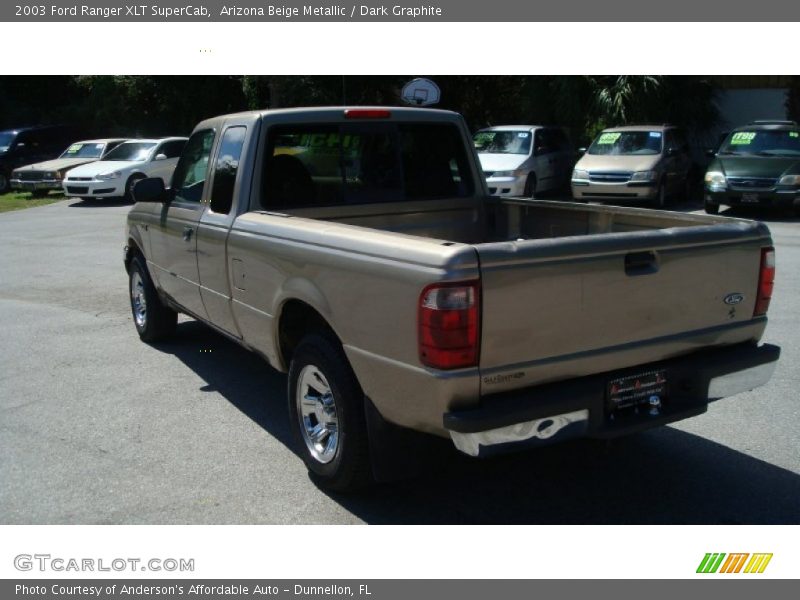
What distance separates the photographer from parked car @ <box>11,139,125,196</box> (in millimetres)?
22797

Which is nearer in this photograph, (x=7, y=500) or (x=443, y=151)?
(x=7, y=500)

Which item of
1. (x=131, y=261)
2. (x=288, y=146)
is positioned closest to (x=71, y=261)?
(x=131, y=261)

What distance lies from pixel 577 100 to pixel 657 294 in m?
18.4

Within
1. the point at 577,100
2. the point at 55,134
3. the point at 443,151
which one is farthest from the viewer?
the point at 55,134

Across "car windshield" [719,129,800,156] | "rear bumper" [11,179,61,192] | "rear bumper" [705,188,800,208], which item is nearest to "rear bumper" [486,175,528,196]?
"rear bumper" [705,188,800,208]

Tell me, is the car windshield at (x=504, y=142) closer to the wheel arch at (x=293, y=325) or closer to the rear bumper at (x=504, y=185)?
the rear bumper at (x=504, y=185)

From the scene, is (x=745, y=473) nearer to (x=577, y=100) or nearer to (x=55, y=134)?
(x=577, y=100)

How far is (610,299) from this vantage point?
360cm

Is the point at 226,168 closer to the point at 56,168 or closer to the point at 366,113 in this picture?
the point at 366,113

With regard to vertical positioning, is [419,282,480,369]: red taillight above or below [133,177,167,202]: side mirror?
below

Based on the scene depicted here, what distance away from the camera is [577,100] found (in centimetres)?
2106

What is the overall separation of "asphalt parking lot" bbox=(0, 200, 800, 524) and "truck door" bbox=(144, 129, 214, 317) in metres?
0.72

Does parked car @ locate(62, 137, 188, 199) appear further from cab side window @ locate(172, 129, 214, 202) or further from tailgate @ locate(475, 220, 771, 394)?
tailgate @ locate(475, 220, 771, 394)

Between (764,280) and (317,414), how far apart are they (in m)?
2.40
